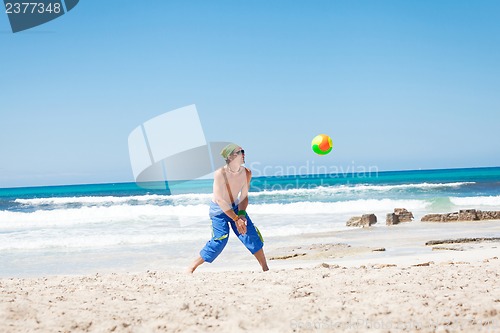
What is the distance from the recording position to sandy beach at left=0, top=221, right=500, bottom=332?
325 cm

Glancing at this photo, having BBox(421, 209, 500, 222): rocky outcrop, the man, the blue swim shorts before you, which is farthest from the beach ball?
BBox(421, 209, 500, 222): rocky outcrop

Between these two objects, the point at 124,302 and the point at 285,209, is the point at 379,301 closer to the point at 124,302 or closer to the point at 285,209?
the point at 124,302

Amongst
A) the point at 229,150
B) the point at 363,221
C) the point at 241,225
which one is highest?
the point at 229,150

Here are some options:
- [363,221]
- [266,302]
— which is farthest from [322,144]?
[363,221]

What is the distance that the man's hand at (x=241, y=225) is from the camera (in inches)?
212

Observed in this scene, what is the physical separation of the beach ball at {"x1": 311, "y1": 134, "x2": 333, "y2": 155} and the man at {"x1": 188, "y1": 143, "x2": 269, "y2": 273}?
128 inches

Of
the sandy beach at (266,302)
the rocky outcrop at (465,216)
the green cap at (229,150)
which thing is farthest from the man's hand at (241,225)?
the rocky outcrop at (465,216)

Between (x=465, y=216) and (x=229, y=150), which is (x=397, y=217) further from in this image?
(x=229, y=150)

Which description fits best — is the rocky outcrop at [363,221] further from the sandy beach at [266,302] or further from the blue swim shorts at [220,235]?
the blue swim shorts at [220,235]

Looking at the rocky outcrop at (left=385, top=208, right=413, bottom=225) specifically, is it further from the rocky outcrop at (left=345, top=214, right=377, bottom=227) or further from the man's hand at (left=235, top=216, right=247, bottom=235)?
the man's hand at (left=235, top=216, right=247, bottom=235)

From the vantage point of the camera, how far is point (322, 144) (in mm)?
8719

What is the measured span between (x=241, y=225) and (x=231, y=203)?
28cm

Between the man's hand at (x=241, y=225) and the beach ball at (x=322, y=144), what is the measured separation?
361 cm

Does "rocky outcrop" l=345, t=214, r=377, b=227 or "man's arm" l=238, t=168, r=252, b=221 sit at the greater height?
"man's arm" l=238, t=168, r=252, b=221
